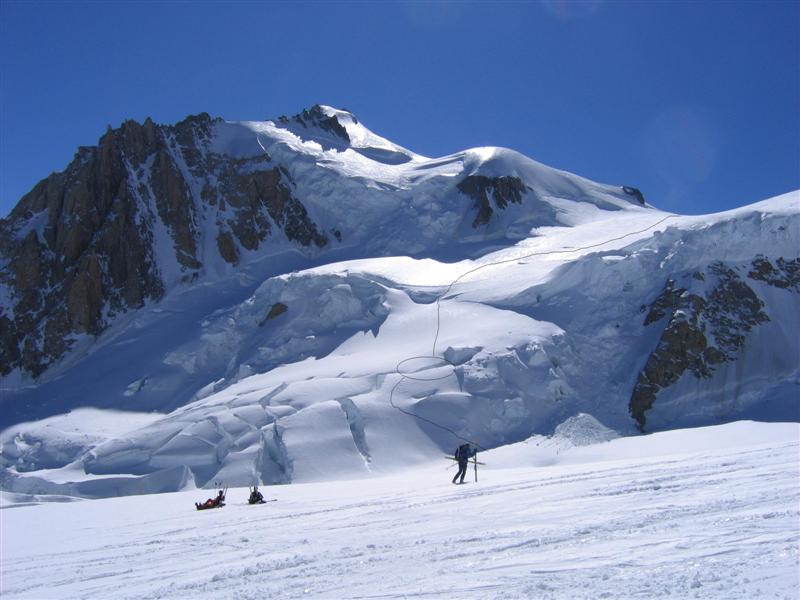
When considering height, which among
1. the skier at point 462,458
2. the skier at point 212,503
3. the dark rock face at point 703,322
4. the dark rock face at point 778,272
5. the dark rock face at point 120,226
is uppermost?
the dark rock face at point 120,226

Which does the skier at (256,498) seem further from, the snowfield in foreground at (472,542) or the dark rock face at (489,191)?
the dark rock face at (489,191)

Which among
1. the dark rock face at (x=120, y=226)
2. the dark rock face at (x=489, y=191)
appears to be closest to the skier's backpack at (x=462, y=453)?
the dark rock face at (x=489, y=191)

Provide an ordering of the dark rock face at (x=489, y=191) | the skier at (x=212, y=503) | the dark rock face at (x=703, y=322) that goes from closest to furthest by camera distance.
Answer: the skier at (x=212, y=503), the dark rock face at (x=703, y=322), the dark rock face at (x=489, y=191)

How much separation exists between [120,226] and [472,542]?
40.3 meters

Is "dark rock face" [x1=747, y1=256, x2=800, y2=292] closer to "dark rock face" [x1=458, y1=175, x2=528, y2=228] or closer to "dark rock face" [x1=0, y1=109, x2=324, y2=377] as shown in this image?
"dark rock face" [x1=458, y1=175, x2=528, y2=228]

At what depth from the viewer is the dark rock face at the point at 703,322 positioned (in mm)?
23172

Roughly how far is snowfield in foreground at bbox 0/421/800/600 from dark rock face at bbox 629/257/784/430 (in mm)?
11312

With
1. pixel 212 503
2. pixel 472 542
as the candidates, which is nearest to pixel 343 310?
pixel 212 503

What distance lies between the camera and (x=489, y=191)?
141 feet

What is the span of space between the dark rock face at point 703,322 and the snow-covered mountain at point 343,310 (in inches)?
3.0

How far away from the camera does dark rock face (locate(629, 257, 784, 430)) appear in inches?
912

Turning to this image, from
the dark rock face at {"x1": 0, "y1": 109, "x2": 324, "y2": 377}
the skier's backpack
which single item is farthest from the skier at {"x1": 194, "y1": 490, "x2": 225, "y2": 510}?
the dark rock face at {"x1": 0, "y1": 109, "x2": 324, "y2": 377}

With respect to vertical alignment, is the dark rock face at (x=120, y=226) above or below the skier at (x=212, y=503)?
above

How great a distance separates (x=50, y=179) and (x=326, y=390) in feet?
109
